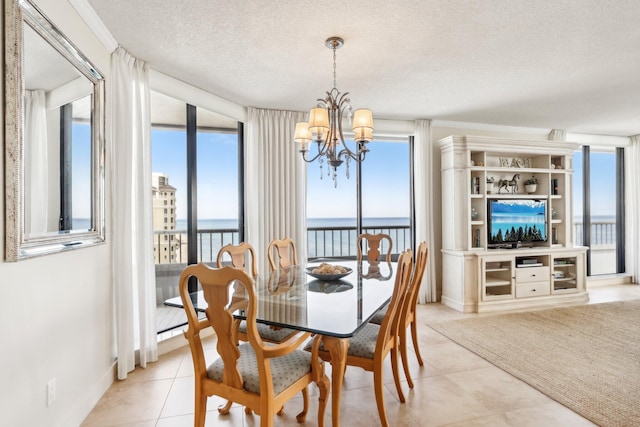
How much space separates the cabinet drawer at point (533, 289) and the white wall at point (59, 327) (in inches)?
189

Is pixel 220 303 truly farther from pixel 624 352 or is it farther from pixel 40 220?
pixel 624 352

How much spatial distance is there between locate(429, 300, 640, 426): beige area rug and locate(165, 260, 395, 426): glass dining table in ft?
4.47

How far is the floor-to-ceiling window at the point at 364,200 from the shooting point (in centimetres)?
510

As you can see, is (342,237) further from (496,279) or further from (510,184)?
(510,184)

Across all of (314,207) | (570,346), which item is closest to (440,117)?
(314,207)

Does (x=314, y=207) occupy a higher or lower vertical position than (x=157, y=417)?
higher

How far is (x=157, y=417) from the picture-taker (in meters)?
2.19

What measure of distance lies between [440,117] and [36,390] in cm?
503

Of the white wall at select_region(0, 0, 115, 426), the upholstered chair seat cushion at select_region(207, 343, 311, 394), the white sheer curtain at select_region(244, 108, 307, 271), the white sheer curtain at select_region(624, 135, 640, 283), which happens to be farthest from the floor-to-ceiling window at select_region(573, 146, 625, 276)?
the white wall at select_region(0, 0, 115, 426)

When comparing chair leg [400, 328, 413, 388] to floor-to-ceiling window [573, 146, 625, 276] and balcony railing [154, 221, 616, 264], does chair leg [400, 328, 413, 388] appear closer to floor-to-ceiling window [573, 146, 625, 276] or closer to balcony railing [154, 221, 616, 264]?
balcony railing [154, 221, 616, 264]

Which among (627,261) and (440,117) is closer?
(440,117)

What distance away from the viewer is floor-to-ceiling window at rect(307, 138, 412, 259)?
16.7 ft

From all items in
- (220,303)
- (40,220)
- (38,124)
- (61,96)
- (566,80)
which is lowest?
(220,303)

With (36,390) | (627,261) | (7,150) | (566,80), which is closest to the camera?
(7,150)
